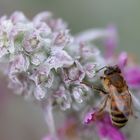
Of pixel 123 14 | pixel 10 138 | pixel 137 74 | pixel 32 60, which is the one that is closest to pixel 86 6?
pixel 123 14

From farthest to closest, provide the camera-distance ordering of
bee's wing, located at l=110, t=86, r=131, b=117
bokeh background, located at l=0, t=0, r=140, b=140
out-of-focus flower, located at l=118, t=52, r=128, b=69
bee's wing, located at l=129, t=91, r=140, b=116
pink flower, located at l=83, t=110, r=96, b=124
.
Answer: bokeh background, located at l=0, t=0, r=140, b=140 → out-of-focus flower, located at l=118, t=52, r=128, b=69 → bee's wing, located at l=129, t=91, r=140, b=116 → pink flower, located at l=83, t=110, r=96, b=124 → bee's wing, located at l=110, t=86, r=131, b=117

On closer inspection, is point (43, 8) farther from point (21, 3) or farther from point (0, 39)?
point (0, 39)

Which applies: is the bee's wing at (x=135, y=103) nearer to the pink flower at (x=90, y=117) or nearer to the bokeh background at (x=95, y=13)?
the pink flower at (x=90, y=117)

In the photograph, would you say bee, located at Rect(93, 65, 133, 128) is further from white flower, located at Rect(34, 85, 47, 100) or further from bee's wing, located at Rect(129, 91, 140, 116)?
white flower, located at Rect(34, 85, 47, 100)

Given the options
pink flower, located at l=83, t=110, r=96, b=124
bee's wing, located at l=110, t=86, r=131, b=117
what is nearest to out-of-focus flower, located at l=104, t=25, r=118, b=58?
pink flower, located at l=83, t=110, r=96, b=124

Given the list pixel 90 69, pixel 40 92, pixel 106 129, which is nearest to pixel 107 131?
pixel 106 129

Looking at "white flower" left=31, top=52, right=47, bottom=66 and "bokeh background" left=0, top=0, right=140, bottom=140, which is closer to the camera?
"white flower" left=31, top=52, right=47, bottom=66
